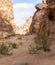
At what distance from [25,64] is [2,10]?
36525 mm

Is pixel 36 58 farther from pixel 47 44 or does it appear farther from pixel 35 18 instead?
pixel 35 18

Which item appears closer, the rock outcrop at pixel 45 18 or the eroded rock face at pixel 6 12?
the rock outcrop at pixel 45 18

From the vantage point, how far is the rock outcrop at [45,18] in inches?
767

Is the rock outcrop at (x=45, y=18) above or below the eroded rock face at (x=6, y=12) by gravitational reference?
above

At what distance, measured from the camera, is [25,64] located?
8.09 m

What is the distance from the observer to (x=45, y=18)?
22234mm

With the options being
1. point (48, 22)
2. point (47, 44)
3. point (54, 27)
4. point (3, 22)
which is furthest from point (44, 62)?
point (3, 22)

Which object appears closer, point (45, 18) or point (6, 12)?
point (45, 18)

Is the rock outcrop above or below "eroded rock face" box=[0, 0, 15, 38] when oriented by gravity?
above

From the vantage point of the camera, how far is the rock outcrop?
63.9 ft

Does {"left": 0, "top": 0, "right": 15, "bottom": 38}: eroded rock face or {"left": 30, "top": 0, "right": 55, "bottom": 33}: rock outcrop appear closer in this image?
{"left": 30, "top": 0, "right": 55, "bottom": 33}: rock outcrop

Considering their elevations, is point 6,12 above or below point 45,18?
below

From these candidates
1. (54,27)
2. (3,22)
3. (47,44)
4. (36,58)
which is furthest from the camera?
(3,22)

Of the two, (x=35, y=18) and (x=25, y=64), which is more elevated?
(x=25, y=64)
